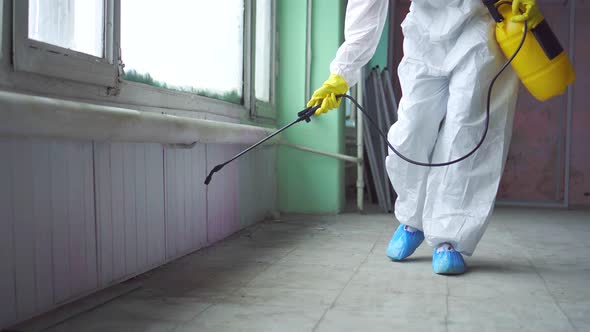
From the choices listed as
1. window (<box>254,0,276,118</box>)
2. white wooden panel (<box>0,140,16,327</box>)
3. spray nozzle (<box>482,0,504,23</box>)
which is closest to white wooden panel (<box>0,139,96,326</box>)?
white wooden panel (<box>0,140,16,327</box>)

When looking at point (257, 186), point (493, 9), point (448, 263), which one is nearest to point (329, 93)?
point (493, 9)

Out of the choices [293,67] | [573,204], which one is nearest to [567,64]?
[293,67]

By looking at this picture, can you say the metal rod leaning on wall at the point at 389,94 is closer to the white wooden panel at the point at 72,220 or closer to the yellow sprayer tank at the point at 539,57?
the yellow sprayer tank at the point at 539,57

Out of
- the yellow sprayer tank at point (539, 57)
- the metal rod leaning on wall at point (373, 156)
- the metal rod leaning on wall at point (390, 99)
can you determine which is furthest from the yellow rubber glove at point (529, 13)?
the metal rod leaning on wall at point (390, 99)

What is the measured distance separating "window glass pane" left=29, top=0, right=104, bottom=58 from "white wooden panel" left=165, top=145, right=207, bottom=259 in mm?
527

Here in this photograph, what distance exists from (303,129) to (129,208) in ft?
6.73

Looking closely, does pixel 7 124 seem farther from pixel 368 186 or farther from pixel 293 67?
pixel 368 186

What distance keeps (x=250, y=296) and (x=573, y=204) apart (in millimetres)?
4020

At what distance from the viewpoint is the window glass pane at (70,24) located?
1.55 meters

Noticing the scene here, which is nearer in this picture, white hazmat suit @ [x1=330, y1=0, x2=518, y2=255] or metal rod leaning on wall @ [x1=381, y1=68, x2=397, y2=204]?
white hazmat suit @ [x1=330, y1=0, x2=518, y2=255]

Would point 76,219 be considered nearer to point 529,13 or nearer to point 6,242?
point 6,242

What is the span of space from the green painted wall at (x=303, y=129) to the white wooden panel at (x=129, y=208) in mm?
1744

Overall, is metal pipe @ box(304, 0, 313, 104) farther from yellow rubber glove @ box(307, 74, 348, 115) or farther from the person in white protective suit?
yellow rubber glove @ box(307, 74, 348, 115)

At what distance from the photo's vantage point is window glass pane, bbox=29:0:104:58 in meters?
1.55
